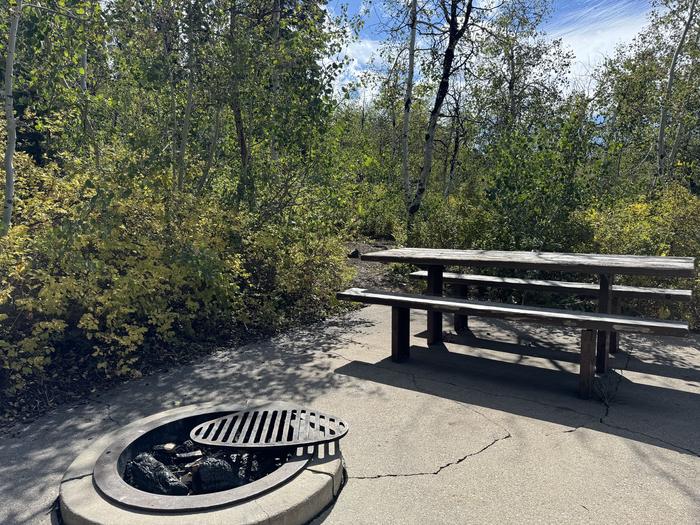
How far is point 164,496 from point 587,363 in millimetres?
3028

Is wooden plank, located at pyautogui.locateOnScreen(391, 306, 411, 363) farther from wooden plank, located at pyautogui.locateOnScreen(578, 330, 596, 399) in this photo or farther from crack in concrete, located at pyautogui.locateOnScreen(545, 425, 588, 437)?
crack in concrete, located at pyautogui.locateOnScreen(545, 425, 588, 437)

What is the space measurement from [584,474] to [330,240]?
191 inches

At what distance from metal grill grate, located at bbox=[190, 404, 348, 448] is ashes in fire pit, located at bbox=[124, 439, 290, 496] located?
70 millimetres

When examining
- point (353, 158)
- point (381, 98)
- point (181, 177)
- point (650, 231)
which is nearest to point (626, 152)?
point (381, 98)

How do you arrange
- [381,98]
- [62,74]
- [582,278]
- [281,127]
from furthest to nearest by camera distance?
[381,98]
[582,278]
[281,127]
[62,74]

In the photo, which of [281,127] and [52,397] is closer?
[52,397]

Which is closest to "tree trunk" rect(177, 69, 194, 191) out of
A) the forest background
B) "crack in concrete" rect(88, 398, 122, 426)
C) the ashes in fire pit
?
the forest background

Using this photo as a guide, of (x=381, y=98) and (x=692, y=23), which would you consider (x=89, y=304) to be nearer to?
(x=381, y=98)

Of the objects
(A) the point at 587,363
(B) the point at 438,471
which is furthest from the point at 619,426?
(B) the point at 438,471

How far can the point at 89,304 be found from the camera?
4168 millimetres

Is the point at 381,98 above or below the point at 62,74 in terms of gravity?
above

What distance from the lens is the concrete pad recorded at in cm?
248

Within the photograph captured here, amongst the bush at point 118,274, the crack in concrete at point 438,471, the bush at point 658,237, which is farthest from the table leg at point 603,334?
the bush at point 118,274

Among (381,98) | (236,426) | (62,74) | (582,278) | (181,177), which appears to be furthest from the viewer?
(381,98)
